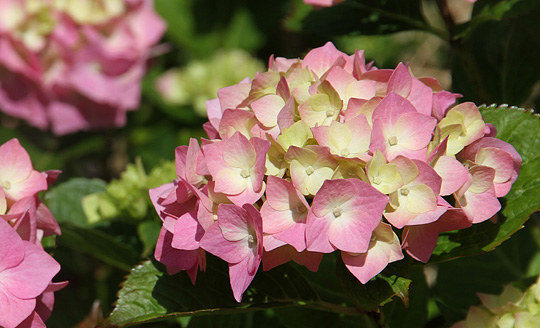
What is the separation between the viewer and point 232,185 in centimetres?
64

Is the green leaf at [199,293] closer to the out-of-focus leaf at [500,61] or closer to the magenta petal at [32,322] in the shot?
the magenta petal at [32,322]

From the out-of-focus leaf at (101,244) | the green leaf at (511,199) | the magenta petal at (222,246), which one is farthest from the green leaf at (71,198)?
the green leaf at (511,199)

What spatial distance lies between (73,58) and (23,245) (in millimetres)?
909

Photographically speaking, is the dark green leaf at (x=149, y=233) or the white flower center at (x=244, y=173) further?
the dark green leaf at (x=149, y=233)

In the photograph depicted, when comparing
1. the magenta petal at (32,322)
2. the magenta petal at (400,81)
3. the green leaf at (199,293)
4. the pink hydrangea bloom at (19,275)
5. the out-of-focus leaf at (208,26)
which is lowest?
the out-of-focus leaf at (208,26)

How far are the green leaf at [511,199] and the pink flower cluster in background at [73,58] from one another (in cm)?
102

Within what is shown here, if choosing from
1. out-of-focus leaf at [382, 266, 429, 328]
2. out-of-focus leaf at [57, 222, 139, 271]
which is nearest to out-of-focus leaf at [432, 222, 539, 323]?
out-of-focus leaf at [382, 266, 429, 328]

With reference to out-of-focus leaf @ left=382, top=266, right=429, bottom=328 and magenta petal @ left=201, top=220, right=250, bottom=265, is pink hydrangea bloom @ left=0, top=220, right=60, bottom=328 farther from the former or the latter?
out-of-focus leaf @ left=382, top=266, right=429, bottom=328

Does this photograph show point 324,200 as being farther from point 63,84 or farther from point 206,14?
point 206,14

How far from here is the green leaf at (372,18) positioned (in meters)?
1.04

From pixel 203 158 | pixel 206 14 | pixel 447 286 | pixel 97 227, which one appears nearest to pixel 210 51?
pixel 206 14

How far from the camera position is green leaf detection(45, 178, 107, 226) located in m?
1.18

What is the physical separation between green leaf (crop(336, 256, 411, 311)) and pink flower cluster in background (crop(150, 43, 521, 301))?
0.12ft

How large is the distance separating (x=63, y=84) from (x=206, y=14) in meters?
0.75
